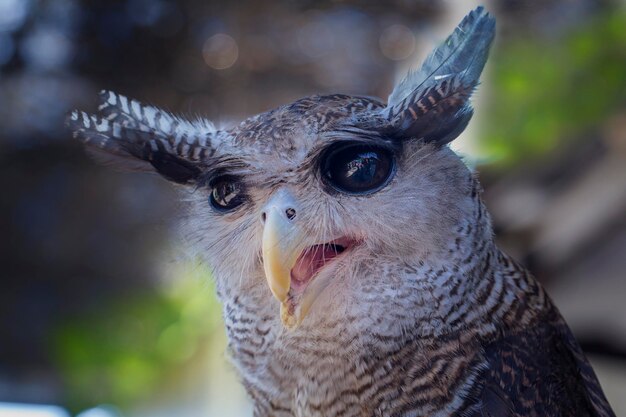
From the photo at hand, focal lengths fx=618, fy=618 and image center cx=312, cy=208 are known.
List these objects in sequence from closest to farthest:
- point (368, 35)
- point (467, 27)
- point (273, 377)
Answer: point (467, 27) → point (273, 377) → point (368, 35)

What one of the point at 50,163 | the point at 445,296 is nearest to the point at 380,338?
the point at 445,296

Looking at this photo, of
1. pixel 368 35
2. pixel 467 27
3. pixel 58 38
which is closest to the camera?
pixel 467 27

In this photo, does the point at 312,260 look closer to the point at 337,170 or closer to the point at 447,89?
the point at 337,170

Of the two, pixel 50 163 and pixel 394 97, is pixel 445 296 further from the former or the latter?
pixel 50 163

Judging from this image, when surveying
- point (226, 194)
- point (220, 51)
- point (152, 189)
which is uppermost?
point (220, 51)

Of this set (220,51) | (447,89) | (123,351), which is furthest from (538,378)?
(123,351)

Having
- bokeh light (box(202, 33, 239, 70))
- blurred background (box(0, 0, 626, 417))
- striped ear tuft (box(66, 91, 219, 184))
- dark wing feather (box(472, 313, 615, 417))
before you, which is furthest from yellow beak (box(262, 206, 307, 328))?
bokeh light (box(202, 33, 239, 70))
